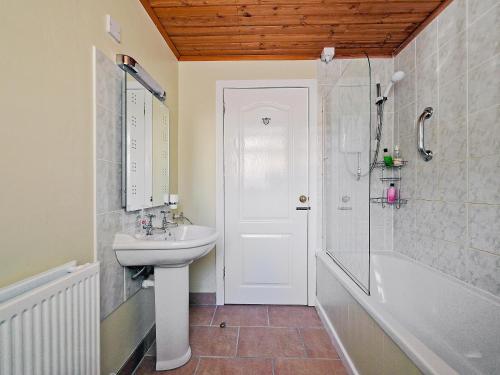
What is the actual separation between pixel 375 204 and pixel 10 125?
2412 millimetres

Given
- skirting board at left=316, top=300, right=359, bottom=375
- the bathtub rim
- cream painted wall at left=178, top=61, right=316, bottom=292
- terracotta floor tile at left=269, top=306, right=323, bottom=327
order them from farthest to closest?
cream painted wall at left=178, top=61, right=316, bottom=292, terracotta floor tile at left=269, top=306, right=323, bottom=327, skirting board at left=316, top=300, right=359, bottom=375, the bathtub rim

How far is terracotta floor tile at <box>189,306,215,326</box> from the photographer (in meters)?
2.04

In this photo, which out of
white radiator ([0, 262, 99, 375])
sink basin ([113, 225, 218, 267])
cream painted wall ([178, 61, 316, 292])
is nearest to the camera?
white radiator ([0, 262, 99, 375])

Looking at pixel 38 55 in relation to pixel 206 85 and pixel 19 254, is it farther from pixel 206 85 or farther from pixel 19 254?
pixel 206 85

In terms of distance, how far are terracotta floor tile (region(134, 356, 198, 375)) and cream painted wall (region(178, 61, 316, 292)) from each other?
0.78 meters

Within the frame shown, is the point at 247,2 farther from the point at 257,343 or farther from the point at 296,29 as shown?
the point at 257,343

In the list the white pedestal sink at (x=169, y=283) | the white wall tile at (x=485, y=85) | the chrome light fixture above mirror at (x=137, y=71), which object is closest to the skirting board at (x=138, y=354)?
the white pedestal sink at (x=169, y=283)

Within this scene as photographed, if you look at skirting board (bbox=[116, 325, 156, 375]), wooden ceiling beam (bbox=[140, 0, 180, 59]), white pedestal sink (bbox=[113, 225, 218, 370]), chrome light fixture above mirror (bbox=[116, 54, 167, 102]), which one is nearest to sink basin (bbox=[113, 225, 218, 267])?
white pedestal sink (bbox=[113, 225, 218, 370])

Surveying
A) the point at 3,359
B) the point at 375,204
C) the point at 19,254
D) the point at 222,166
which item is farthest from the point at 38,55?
the point at 375,204

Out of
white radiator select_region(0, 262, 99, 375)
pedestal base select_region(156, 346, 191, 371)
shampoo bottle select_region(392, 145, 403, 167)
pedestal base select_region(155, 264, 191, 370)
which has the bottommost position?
pedestal base select_region(156, 346, 191, 371)

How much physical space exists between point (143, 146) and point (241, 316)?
1607mm

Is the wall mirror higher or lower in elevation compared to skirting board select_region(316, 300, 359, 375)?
higher

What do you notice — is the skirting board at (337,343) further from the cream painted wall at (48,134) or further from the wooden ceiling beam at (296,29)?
the wooden ceiling beam at (296,29)

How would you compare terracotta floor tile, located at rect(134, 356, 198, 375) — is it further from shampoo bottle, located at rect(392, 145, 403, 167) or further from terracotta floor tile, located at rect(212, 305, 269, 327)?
shampoo bottle, located at rect(392, 145, 403, 167)
